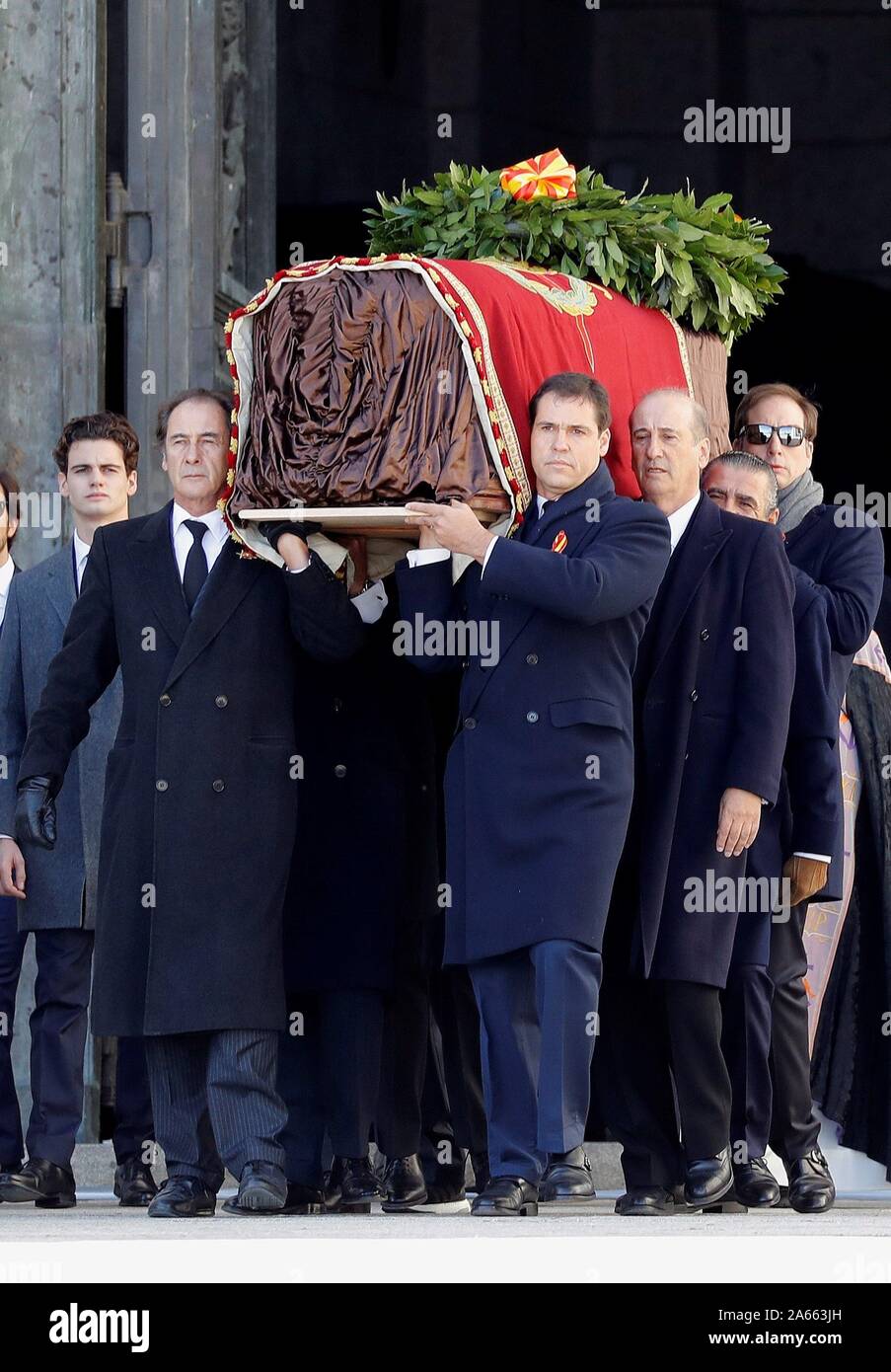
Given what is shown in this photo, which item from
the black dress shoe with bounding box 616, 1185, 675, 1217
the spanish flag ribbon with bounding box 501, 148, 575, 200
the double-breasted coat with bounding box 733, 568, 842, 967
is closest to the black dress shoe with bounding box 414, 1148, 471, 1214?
the black dress shoe with bounding box 616, 1185, 675, 1217

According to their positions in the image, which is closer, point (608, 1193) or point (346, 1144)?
point (346, 1144)

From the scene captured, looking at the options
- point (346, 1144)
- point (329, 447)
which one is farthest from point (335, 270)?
point (346, 1144)

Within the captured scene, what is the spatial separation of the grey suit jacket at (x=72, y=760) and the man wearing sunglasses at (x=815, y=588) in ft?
5.79

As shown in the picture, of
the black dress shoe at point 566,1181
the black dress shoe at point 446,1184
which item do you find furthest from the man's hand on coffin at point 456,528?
the black dress shoe at point 446,1184

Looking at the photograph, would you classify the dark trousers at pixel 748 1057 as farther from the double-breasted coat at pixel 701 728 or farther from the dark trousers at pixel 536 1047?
the dark trousers at pixel 536 1047

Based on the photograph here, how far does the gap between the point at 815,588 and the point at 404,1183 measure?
1.73 metres

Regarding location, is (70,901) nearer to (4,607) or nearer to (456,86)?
(4,607)

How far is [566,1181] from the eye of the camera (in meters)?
5.87

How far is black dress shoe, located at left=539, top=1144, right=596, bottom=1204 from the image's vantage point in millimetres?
5840

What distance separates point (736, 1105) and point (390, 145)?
254 inches

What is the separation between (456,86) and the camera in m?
12.2

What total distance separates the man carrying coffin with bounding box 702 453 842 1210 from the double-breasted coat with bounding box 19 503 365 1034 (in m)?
1.07

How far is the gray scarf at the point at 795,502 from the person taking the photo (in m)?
7.25

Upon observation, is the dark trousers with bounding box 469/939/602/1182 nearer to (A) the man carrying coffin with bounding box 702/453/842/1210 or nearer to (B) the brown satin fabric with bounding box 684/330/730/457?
(A) the man carrying coffin with bounding box 702/453/842/1210
